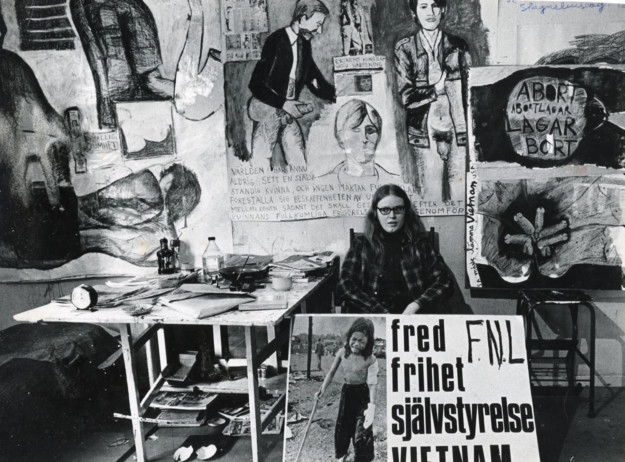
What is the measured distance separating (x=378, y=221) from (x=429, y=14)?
4.39ft

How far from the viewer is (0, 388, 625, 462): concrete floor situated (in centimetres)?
286

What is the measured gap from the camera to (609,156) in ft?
10.9

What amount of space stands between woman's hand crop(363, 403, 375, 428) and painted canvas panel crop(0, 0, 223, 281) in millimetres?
1838

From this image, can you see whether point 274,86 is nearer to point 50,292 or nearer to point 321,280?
point 321,280

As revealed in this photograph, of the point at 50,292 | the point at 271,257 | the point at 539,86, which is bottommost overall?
the point at 50,292

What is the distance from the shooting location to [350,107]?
3.49 meters

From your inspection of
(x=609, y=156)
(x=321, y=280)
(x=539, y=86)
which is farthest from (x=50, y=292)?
(x=609, y=156)

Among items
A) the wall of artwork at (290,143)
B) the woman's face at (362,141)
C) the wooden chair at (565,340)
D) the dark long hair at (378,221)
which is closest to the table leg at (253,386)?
the dark long hair at (378,221)

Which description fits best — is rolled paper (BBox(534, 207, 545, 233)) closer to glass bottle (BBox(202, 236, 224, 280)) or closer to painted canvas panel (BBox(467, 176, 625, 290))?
painted canvas panel (BBox(467, 176, 625, 290))

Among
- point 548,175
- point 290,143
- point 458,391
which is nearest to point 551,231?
point 548,175

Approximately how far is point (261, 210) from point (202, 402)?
4.37ft

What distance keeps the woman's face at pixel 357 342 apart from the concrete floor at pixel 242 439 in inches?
33.2

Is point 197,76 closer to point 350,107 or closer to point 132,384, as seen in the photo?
point 350,107

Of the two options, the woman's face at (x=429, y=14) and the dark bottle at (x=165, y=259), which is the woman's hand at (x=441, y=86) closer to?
the woman's face at (x=429, y=14)
